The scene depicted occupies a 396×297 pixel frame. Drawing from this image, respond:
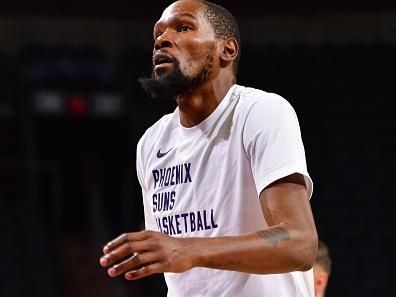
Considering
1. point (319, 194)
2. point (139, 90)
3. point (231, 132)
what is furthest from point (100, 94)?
point (231, 132)

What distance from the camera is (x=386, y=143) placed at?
11.9m

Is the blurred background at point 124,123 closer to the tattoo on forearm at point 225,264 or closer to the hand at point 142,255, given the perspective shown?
the tattoo on forearm at point 225,264

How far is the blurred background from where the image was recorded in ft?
36.8

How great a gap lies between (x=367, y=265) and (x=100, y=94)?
5.20m

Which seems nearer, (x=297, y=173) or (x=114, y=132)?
(x=297, y=173)

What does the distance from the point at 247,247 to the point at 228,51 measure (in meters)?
0.98

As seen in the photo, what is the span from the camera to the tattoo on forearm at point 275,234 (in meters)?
2.40

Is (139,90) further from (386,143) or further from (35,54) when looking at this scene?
(386,143)

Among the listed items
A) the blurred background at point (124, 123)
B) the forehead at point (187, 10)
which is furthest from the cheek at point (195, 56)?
the blurred background at point (124, 123)

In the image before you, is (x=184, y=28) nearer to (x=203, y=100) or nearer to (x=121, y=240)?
(x=203, y=100)

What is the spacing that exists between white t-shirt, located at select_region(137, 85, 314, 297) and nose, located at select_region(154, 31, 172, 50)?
302 millimetres

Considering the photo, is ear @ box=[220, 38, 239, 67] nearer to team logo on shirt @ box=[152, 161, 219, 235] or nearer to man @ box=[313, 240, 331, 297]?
team logo on shirt @ box=[152, 161, 219, 235]

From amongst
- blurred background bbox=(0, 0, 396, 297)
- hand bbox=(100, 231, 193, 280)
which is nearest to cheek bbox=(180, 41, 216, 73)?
hand bbox=(100, 231, 193, 280)

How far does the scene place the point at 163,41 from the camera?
296 centimetres
